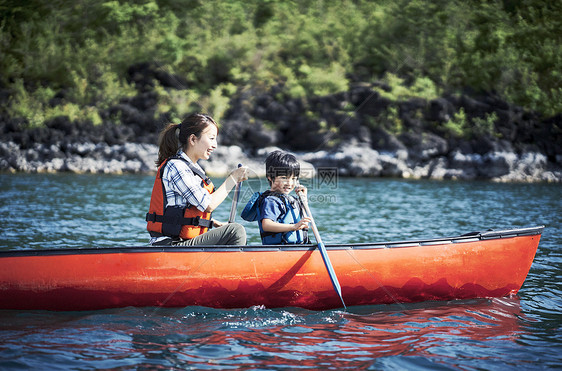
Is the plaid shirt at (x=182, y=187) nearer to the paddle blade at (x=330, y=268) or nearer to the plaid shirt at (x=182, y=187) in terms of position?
the plaid shirt at (x=182, y=187)

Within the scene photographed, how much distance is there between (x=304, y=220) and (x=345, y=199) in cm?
988

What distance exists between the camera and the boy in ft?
14.3

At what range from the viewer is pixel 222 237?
4438mm

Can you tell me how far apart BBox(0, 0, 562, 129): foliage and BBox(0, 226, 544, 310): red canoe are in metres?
21.3

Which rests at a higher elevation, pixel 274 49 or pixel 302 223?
pixel 274 49

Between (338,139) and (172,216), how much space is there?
20313mm

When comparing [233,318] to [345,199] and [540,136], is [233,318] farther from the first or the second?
[540,136]

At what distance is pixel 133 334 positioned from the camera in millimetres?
3824

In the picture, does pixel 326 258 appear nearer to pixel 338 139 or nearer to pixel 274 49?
pixel 338 139

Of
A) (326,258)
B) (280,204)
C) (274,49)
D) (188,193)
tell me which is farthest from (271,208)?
(274,49)

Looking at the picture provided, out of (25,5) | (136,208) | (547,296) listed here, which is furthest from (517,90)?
(25,5)

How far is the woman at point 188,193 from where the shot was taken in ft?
13.7

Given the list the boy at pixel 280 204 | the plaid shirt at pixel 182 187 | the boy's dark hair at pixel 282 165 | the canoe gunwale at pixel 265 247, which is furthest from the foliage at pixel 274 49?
the plaid shirt at pixel 182 187

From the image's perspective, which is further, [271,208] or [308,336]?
[271,208]
